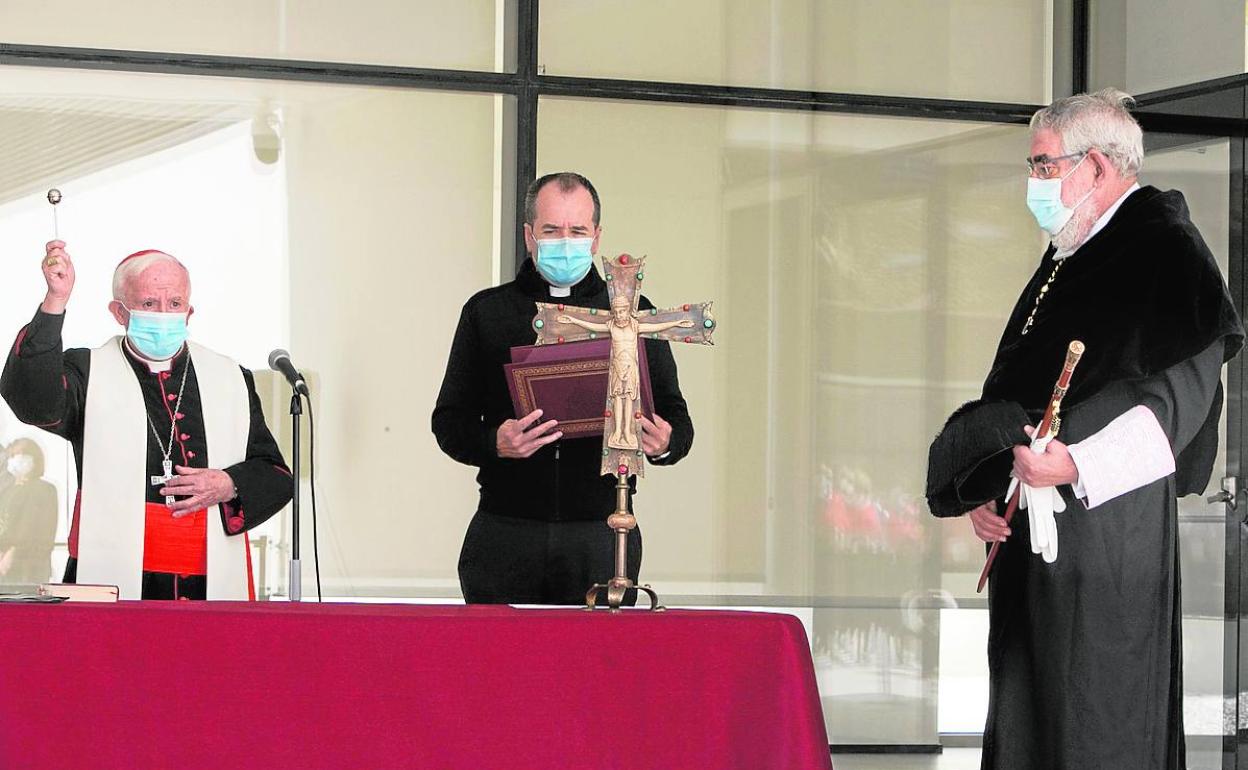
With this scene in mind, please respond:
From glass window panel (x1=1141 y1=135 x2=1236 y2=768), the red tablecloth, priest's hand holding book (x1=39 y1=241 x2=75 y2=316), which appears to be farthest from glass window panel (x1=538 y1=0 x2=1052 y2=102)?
the red tablecloth

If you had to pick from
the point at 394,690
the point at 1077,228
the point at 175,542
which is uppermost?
the point at 1077,228

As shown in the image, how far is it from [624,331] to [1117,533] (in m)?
1.11

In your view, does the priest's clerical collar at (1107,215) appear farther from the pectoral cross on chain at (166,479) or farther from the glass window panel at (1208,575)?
the glass window panel at (1208,575)

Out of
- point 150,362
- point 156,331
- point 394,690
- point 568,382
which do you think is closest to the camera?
point 394,690

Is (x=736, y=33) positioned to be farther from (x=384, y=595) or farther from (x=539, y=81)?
(x=384, y=595)

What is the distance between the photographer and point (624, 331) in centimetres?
300

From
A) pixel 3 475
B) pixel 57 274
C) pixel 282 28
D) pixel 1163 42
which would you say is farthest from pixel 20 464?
pixel 1163 42

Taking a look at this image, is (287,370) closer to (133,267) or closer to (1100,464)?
(133,267)

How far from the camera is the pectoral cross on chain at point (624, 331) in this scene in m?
2.99

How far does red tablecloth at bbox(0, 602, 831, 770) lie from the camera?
2.68 metres

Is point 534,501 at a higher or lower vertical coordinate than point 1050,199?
lower

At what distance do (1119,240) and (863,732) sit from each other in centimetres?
363

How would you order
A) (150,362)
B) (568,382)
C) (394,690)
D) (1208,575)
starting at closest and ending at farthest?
(394,690) < (568,382) < (150,362) < (1208,575)

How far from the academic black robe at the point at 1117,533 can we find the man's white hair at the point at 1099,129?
0.36 ft
